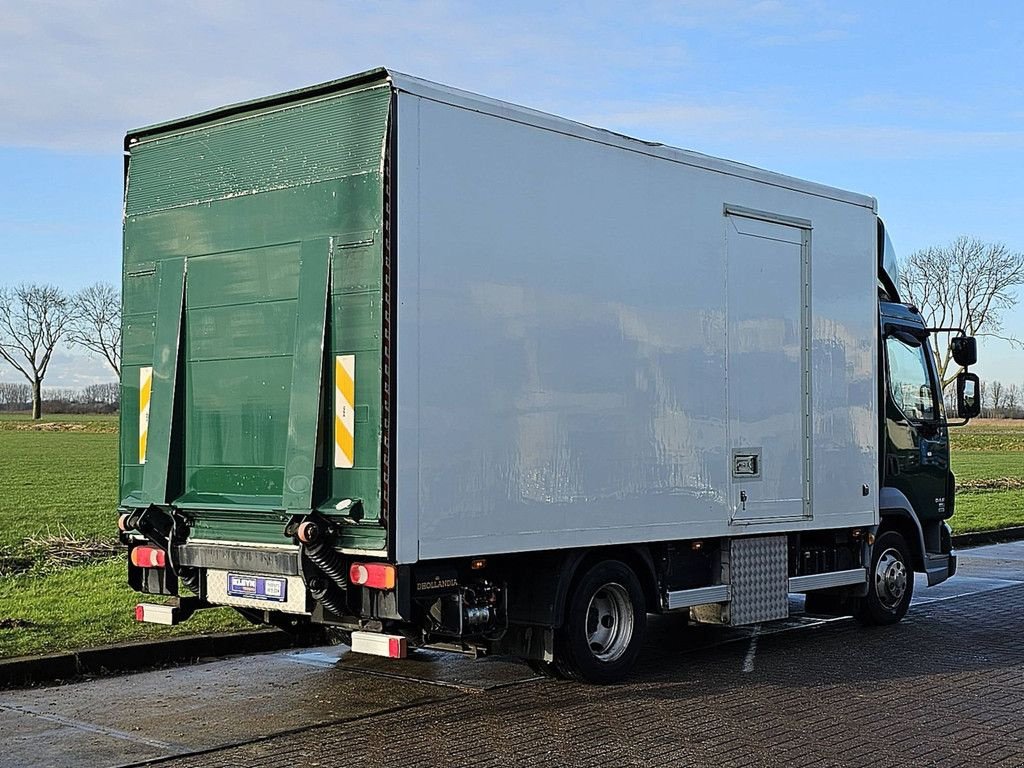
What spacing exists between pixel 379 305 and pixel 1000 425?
86778mm

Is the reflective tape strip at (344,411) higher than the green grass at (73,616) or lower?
higher

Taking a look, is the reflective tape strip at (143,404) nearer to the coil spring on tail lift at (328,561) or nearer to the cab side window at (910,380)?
the coil spring on tail lift at (328,561)

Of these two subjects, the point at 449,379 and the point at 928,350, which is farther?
the point at 928,350

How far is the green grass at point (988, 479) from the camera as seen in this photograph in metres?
22.3

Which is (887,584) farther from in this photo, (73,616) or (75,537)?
(75,537)

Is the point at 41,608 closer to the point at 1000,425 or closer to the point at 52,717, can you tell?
the point at 52,717

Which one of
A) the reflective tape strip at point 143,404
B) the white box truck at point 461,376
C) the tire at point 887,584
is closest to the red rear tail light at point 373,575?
the white box truck at point 461,376

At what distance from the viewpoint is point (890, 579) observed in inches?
453

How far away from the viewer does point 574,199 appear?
27.7 ft

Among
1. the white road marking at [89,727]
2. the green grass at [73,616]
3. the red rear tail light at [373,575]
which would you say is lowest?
the white road marking at [89,727]

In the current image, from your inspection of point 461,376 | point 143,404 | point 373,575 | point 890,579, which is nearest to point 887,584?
point 890,579

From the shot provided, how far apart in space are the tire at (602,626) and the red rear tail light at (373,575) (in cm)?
156

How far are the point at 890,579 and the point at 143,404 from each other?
6542 mm

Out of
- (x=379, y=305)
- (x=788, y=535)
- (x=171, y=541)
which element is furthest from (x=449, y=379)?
(x=788, y=535)
